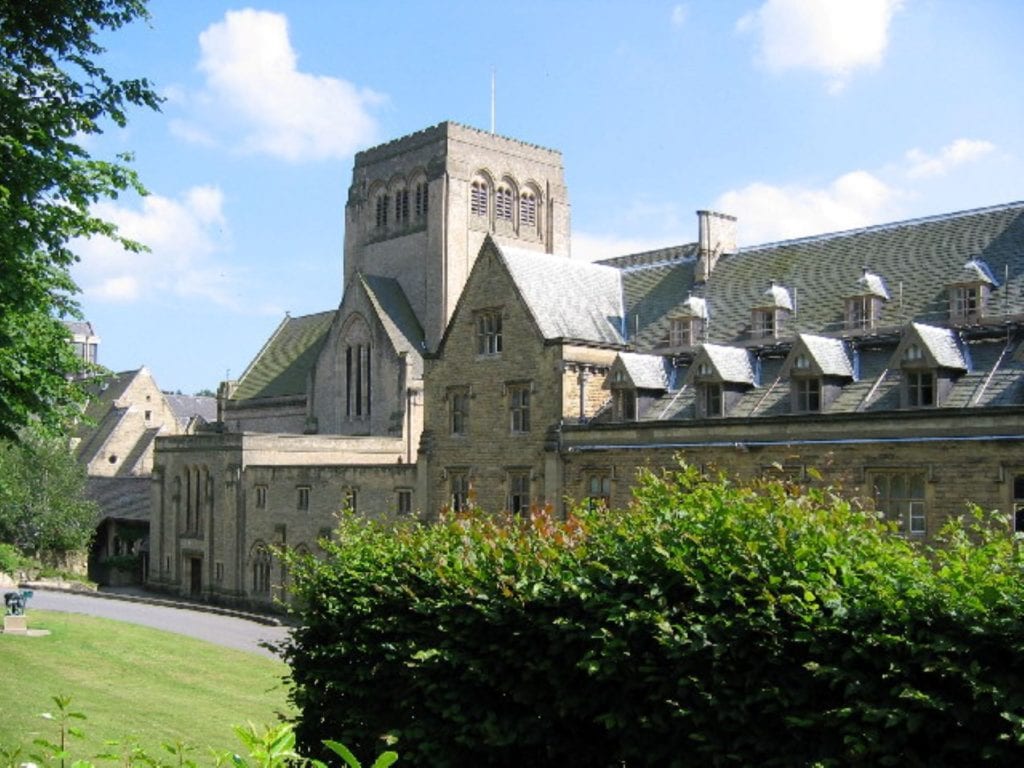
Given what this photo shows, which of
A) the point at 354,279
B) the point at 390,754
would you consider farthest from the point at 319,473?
the point at 390,754

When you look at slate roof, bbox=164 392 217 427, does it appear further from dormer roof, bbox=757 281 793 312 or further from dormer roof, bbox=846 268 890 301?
dormer roof, bbox=846 268 890 301

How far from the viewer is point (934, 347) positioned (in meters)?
28.2

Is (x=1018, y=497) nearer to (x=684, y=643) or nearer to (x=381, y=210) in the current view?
(x=684, y=643)

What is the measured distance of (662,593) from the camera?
12414mm

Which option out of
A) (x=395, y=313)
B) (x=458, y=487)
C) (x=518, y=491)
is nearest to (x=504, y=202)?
(x=395, y=313)

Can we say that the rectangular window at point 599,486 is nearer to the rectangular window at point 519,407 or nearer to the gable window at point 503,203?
the rectangular window at point 519,407

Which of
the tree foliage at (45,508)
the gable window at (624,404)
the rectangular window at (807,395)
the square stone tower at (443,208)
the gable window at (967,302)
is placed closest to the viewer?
the gable window at (967,302)

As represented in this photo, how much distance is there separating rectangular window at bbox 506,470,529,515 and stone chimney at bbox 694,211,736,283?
903cm

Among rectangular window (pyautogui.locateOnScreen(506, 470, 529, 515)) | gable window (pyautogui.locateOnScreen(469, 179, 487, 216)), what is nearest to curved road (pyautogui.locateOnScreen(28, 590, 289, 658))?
rectangular window (pyautogui.locateOnScreen(506, 470, 529, 515))

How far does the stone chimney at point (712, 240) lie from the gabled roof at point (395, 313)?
2546 cm

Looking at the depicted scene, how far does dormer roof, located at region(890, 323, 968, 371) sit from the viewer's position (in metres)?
28.0

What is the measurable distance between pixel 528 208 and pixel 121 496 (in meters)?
31.6

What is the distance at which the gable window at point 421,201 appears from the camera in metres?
68.9

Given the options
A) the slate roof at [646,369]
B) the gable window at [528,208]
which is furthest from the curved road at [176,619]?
the gable window at [528,208]
